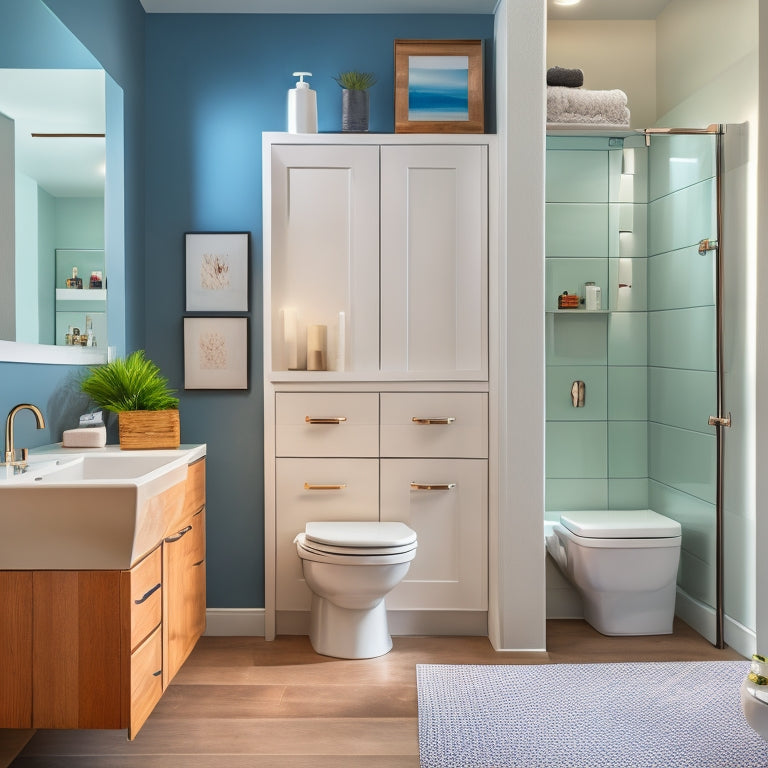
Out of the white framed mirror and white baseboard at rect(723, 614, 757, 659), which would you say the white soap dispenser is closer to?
the white framed mirror

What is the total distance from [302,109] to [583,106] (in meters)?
1.20

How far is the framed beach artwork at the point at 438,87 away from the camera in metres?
3.27

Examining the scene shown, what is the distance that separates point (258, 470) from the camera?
11.0 feet

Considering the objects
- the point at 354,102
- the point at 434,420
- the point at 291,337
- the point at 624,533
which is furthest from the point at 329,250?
the point at 624,533

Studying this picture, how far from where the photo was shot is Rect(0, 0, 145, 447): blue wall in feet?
7.55

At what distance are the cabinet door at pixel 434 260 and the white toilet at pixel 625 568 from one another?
32.5 inches

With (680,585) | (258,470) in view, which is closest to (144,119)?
(258,470)

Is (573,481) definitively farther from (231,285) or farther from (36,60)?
(36,60)

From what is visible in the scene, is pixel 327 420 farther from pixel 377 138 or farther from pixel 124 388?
pixel 377 138

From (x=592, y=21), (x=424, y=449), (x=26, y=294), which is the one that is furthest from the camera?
(x=592, y=21)

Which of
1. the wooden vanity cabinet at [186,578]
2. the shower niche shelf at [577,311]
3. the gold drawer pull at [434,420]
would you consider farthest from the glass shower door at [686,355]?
the wooden vanity cabinet at [186,578]

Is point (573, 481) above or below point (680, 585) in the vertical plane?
above

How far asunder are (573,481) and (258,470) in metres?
1.42

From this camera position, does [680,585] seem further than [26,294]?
Yes
